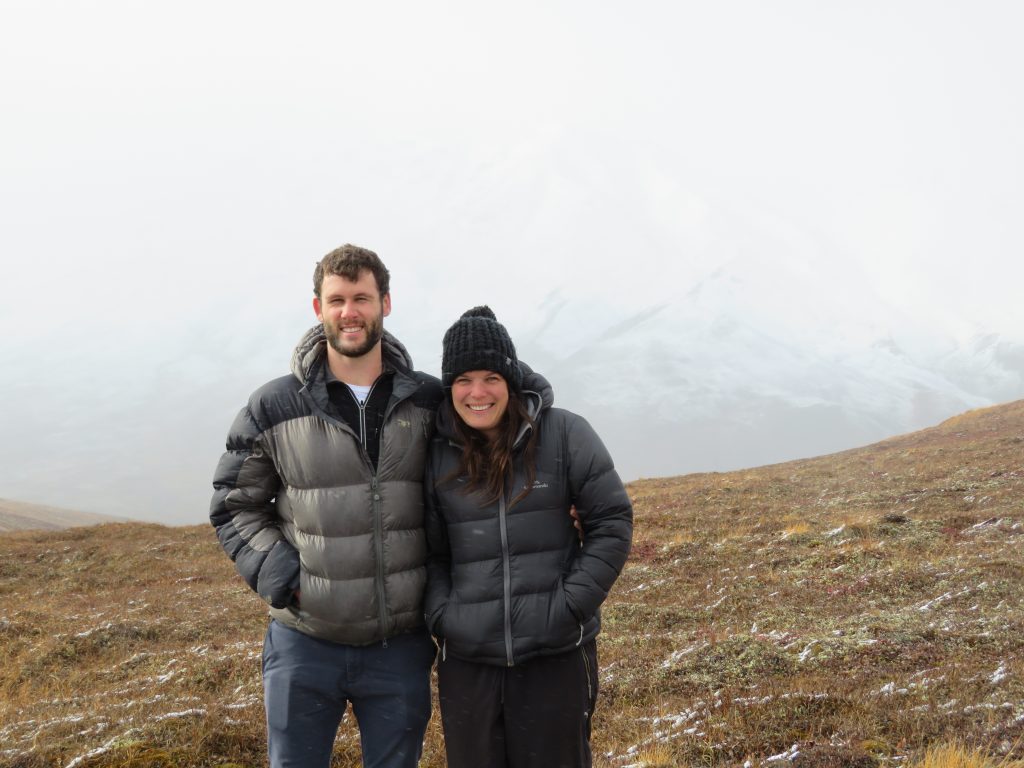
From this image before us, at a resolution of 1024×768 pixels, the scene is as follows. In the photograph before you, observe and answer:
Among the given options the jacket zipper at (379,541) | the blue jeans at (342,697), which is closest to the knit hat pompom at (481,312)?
the jacket zipper at (379,541)

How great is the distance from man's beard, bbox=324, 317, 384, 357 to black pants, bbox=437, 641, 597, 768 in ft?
6.73

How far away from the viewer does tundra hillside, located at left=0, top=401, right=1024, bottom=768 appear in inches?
257

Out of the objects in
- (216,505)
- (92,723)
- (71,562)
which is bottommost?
(71,562)

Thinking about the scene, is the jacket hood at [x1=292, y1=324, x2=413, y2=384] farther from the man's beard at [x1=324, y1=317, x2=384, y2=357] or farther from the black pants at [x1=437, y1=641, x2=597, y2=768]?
the black pants at [x1=437, y1=641, x2=597, y2=768]

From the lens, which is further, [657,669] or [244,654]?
[244,654]

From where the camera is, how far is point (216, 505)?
4609mm

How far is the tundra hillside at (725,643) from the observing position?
6539 mm

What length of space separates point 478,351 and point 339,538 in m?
1.46

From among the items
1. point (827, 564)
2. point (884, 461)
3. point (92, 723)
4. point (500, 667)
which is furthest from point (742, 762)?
point (884, 461)

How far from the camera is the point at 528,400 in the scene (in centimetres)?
451

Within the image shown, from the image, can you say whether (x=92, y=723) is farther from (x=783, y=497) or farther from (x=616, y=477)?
(x=783, y=497)

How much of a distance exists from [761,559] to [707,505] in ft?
33.3

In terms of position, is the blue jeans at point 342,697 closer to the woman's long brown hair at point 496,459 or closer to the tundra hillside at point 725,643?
the woman's long brown hair at point 496,459

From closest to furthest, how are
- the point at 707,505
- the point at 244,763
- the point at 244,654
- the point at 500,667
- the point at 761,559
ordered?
the point at 500,667 → the point at 244,763 → the point at 244,654 → the point at 761,559 → the point at 707,505
